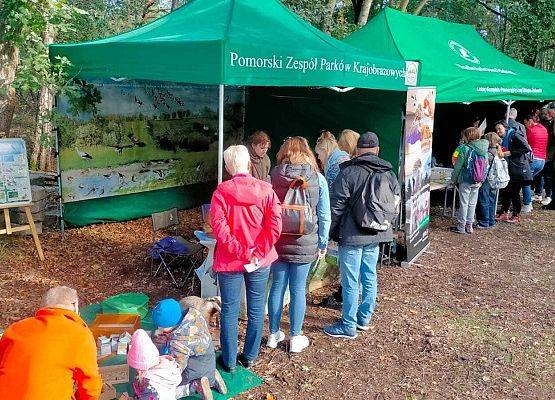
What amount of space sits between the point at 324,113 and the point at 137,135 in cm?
282

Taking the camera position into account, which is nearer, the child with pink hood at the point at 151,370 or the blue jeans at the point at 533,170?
the child with pink hood at the point at 151,370

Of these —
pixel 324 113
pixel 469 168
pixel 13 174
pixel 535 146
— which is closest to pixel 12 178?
pixel 13 174

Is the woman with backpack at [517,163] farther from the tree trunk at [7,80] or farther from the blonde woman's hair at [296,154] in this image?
the tree trunk at [7,80]

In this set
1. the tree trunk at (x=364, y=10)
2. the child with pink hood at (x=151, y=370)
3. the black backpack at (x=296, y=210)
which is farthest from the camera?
the tree trunk at (x=364, y=10)

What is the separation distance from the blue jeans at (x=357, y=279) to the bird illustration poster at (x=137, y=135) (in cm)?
371

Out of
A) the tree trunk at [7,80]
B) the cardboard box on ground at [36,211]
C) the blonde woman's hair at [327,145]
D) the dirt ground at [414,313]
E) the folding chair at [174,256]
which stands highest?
the tree trunk at [7,80]

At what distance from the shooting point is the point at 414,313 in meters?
5.24

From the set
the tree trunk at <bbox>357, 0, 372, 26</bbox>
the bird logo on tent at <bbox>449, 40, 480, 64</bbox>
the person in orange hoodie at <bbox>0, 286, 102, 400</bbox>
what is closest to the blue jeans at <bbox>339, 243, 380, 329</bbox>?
the person in orange hoodie at <bbox>0, 286, 102, 400</bbox>

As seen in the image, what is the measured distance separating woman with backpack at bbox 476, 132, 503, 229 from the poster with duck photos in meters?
1.89

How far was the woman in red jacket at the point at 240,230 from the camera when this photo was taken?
3584 millimetres

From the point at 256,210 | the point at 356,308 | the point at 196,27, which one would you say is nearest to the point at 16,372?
the point at 256,210

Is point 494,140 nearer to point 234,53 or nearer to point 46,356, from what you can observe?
point 234,53

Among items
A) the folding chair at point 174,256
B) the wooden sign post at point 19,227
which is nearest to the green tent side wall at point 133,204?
the wooden sign post at point 19,227

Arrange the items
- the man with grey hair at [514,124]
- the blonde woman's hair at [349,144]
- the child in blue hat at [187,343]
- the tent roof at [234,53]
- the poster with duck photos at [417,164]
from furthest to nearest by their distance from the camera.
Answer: the man with grey hair at [514,124] < the poster with duck photos at [417,164] < the blonde woman's hair at [349,144] < the tent roof at [234,53] < the child in blue hat at [187,343]
